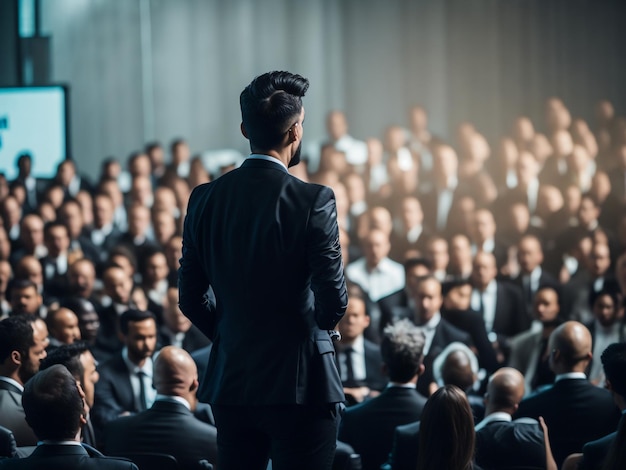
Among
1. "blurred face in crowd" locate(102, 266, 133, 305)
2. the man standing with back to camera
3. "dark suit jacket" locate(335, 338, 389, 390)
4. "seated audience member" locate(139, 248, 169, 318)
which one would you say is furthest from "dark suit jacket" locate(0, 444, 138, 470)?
"seated audience member" locate(139, 248, 169, 318)

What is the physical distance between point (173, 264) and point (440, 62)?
8.36 meters

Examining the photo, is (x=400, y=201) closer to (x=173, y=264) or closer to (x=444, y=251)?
(x=444, y=251)

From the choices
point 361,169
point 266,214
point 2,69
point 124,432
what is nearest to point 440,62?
point 361,169

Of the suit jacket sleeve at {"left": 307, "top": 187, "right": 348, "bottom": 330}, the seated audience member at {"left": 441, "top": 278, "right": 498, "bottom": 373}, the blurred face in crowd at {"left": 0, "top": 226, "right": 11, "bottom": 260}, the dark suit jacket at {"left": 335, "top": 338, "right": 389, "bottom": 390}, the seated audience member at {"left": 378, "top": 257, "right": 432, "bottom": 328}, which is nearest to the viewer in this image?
the suit jacket sleeve at {"left": 307, "top": 187, "right": 348, "bottom": 330}

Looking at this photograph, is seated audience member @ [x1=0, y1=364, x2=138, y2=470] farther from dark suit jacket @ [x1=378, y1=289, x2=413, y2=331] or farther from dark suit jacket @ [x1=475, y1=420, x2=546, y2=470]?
dark suit jacket @ [x1=378, y1=289, x2=413, y2=331]

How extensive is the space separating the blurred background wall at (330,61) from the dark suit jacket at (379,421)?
34.8 feet

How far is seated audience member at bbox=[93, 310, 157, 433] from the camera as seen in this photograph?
596cm

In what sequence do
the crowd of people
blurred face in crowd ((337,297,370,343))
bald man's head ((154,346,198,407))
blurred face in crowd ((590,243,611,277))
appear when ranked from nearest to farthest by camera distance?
1. the crowd of people
2. bald man's head ((154,346,198,407))
3. blurred face in crowd ((337,297,370,343))
4. blurred face in crowd ((590,243,611,277))

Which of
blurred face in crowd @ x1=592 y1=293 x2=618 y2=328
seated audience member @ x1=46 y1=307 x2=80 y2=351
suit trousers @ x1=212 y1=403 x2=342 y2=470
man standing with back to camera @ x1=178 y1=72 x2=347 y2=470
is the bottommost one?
blurred face in crowd @ x1=592 y1=293 x2=618 y2=328

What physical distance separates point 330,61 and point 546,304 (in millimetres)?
9187

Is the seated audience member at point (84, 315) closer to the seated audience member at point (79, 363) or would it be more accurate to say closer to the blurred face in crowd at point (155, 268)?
the blurred face in crowd at point (155, 268)

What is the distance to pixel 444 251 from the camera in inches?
329

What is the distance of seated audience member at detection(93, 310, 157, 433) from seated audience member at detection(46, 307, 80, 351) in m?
0.25

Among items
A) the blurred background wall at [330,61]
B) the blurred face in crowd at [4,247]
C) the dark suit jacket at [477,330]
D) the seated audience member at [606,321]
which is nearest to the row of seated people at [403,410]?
the dark suit jacket at [477,330]
